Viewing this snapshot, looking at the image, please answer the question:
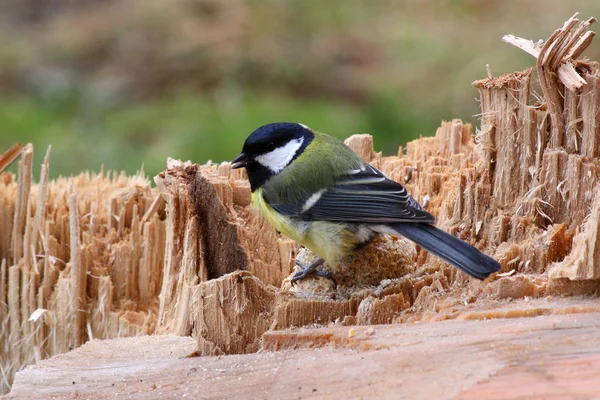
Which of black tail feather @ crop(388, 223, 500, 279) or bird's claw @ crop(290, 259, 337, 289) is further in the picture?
bird's claw @ crop(290, 259, 337, 289)

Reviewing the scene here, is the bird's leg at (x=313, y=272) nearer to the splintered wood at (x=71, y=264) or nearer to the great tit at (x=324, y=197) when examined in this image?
the great tit at (x=324, y=197)

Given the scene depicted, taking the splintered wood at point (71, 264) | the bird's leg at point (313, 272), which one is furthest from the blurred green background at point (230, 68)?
the bird's leg at point (313, 272)

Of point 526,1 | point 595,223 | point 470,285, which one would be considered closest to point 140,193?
point 470,285

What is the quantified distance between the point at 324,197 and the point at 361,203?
0.21 m

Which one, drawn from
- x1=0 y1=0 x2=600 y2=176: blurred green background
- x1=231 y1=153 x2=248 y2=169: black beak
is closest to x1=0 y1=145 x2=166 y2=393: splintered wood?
x1=231 y1=153 x2=248 y2=169: black beak

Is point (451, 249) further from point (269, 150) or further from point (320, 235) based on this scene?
point (269, 150)

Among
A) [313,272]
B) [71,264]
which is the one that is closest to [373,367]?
[313,272]

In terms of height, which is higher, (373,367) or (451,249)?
(451,249)

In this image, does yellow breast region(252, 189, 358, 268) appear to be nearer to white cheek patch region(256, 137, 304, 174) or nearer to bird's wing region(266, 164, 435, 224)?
bird's wing region(266, 164, 435, 224)

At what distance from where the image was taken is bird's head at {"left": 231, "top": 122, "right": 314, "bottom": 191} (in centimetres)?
346

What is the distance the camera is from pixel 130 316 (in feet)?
11.5

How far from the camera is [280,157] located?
352 centimetres

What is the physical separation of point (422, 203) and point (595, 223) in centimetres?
128

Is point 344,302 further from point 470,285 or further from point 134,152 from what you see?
point 134,152
